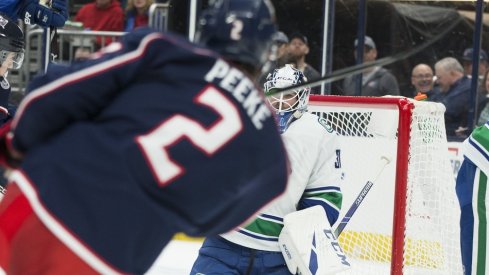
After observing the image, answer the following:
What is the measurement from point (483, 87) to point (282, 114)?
A: 3.42 metres

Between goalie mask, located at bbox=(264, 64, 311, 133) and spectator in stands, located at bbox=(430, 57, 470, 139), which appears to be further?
spectator in stands, located at bbox=(430, 57, 470, 139)

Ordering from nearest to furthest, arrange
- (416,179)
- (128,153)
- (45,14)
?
(128,153), (416,179), (45,14)

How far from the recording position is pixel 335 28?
7.64 meters

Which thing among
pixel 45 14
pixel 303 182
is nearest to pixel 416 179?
pixel 303 182

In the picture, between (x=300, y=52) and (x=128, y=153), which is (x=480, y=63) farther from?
(x=128, y=153)

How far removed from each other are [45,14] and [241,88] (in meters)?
3.73

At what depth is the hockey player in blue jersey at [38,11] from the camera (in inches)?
225

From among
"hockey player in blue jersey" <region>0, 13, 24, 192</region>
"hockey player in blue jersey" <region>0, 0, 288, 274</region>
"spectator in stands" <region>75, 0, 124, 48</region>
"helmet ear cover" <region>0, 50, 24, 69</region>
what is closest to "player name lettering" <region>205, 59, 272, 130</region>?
"hockey player in blue jersey" <region>0, 0, 288, 274</region>

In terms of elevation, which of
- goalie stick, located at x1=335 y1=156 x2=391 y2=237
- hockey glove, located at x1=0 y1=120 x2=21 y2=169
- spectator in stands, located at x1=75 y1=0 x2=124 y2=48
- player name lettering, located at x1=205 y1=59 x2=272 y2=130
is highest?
player name lettering, located at x1=205 y1=59 x2=272 y2=130

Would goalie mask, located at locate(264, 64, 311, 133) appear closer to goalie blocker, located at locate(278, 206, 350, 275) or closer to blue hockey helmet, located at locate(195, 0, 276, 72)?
goalie blocker, located at locate(278, 206, 350, 275)

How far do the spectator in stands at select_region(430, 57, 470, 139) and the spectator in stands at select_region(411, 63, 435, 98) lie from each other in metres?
0.11

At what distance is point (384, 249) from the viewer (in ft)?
17.5

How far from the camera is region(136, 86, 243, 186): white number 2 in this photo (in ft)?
6.82

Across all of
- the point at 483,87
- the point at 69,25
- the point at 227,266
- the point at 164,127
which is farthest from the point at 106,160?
the point at 69,25
